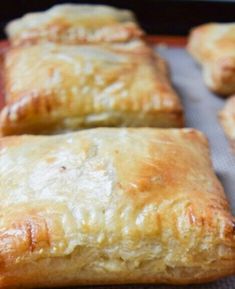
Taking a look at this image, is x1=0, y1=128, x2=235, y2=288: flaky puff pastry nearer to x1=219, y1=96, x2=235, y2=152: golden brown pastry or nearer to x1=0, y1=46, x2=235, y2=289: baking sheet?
x1=0, y1=46, x2=235, y2=289: baking sheet

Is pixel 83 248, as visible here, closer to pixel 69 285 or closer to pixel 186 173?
pixel 69 285

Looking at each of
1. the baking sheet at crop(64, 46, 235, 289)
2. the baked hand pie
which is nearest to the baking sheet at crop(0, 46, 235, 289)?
the baking sheet at crop(64, 46, 235, 289)

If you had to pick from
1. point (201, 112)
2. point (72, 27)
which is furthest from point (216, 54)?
point (72, 27)

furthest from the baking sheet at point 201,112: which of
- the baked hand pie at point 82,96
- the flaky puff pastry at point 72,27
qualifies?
the flaky puff pastry at point 72,27

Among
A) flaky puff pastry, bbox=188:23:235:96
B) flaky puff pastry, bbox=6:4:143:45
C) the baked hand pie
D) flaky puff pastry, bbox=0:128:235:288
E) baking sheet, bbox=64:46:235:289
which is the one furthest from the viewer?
flaky puff pastry, bbox=6:4:143:45

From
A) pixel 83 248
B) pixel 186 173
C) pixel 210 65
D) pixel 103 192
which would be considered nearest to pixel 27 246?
pixel 83 248

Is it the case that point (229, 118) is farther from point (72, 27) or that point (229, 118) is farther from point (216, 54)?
point (72, 27)

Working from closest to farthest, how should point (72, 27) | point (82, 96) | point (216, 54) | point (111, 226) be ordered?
point (111, 226) → point (82, 96) → point (216, 54) → point (72, 27)
